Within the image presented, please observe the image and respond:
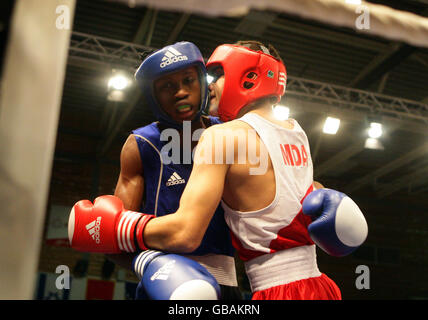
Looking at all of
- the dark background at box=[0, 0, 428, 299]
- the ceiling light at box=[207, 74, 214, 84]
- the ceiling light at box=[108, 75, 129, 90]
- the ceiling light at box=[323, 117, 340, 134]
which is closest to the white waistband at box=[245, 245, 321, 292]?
the ceiling light at box=[207, 74, 214, 84]

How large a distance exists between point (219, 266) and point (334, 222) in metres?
0.49

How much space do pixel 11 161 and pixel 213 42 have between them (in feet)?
18.3

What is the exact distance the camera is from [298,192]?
1.52 m

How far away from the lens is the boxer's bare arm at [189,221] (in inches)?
50.3

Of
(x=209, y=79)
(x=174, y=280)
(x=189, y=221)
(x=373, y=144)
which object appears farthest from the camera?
(x=373, y=144)

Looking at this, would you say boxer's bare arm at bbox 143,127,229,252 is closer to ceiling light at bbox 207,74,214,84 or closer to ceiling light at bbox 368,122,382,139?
ceiling light at bbox 207,74,214,84

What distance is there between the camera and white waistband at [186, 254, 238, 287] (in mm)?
1621

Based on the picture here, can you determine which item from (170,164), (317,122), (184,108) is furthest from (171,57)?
(317,122)

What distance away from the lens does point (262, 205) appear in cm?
146

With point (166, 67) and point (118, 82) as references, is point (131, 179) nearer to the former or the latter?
point (166, 67)

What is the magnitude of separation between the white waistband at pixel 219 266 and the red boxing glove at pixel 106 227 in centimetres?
32
